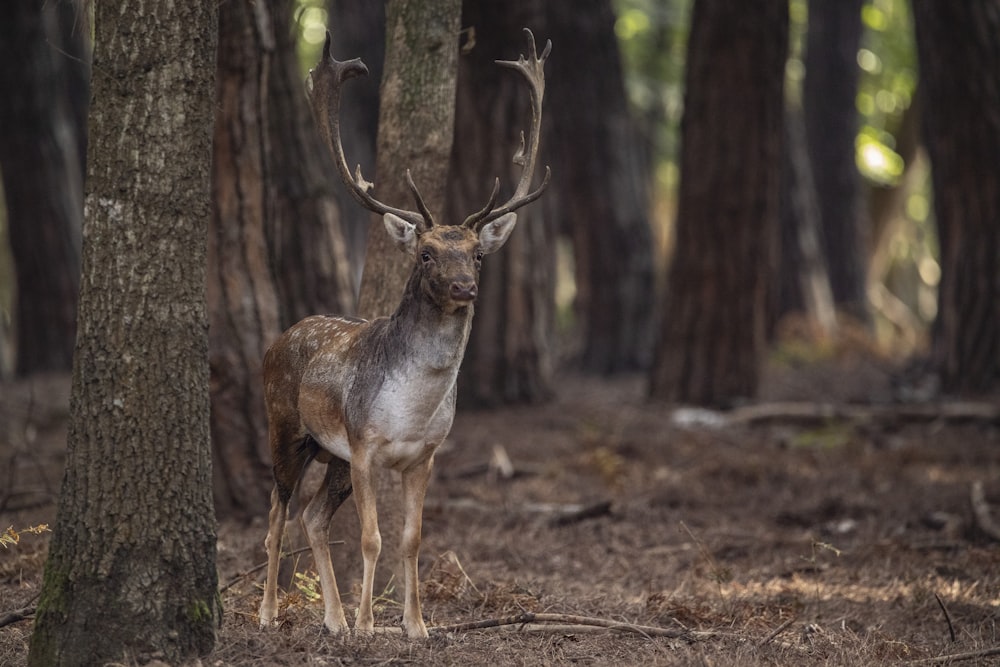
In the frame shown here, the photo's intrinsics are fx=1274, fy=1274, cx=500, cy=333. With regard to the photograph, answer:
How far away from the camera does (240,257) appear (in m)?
8.41

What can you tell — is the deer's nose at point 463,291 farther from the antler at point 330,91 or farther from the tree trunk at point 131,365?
the tree trunk at point 131,365

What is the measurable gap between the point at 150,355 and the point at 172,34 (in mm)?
1334

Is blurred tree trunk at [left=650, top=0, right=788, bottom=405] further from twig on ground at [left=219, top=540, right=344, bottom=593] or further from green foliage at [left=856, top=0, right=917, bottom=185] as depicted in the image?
green foliage at [left=856, top=0, right=917, bottom=185]

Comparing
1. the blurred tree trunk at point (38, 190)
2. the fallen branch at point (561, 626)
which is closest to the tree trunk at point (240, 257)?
the fallen branch at point (561, 626)

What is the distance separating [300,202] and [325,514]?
4.19 m

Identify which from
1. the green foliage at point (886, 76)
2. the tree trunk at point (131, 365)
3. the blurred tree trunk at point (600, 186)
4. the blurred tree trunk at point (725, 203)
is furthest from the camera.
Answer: the green foliage at point (886, 76)

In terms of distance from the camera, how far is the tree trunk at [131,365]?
17.1ft

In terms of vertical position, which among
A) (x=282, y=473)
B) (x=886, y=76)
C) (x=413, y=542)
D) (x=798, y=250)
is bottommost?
(x=413, y=542)

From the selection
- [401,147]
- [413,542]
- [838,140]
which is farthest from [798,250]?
[413,542]

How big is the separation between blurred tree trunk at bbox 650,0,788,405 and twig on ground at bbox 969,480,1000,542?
4.97m

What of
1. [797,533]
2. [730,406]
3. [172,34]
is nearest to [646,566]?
[797,533]

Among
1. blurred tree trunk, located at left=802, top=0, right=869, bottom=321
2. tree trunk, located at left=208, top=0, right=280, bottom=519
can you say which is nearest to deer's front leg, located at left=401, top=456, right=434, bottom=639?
tree trunk, located at left=208, top=0, right=280, bottom=519

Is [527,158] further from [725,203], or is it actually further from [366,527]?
[725,203]

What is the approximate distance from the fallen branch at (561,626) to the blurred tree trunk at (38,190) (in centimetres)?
1183
